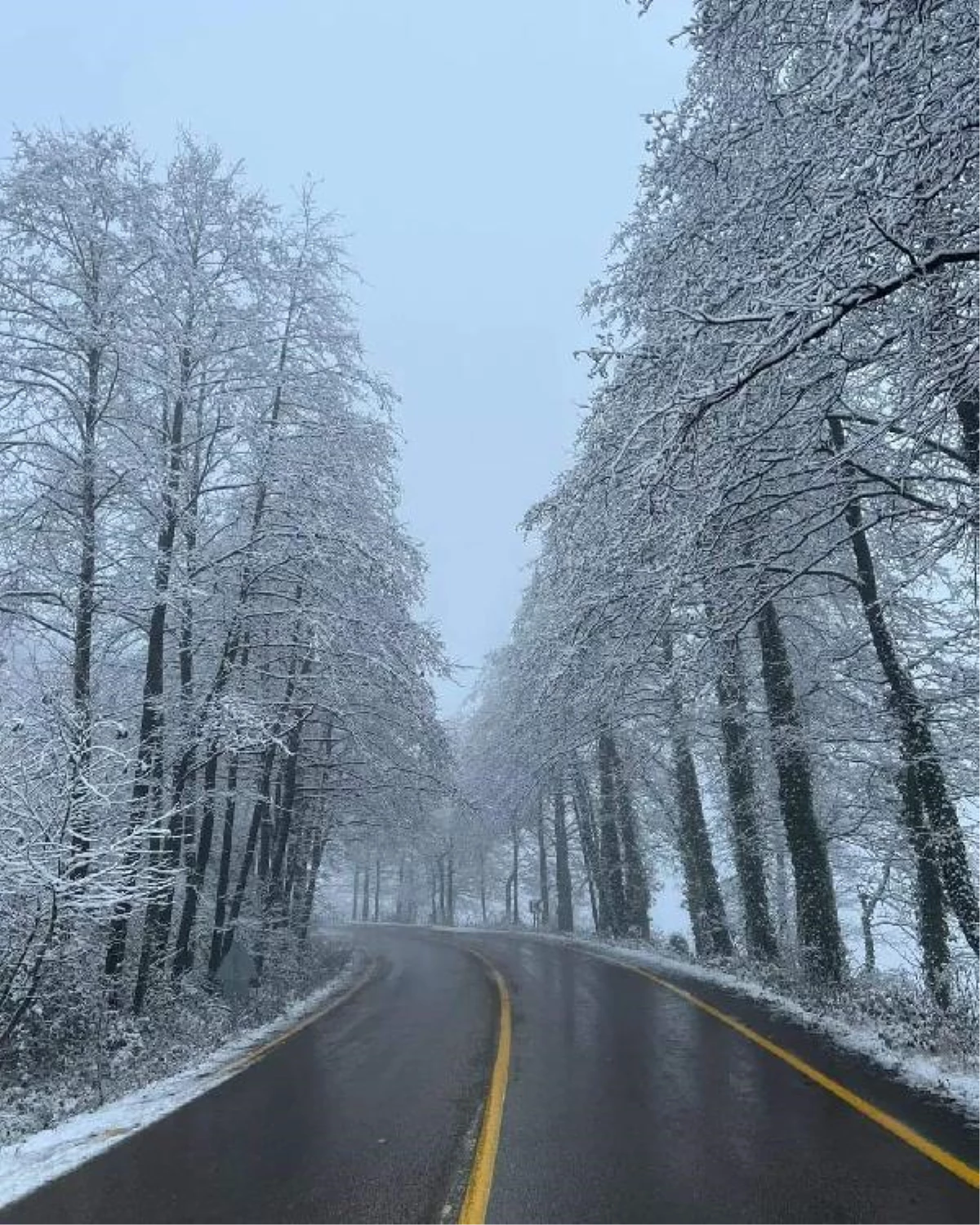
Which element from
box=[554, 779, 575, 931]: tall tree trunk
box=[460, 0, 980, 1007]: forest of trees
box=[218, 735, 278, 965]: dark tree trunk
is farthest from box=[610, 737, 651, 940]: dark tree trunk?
box=[218, 735, 278, 965]: dark tree trunk

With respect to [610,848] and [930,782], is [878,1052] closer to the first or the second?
[930,782]

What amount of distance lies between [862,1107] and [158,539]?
12.1 metres

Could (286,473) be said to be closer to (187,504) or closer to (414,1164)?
(187,504)

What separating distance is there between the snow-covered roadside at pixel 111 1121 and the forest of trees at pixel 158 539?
1562mm

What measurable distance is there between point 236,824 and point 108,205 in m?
19.5

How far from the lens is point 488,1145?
19.5ft

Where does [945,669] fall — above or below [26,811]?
above

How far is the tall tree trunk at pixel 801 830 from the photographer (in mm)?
12883

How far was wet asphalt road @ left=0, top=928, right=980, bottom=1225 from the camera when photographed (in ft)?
15.5

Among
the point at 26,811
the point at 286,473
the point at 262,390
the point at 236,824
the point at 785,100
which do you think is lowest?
the point at 26,811

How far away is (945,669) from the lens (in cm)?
1225

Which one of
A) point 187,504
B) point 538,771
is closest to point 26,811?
point 187,504

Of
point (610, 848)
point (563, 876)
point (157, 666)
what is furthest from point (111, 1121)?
point (563, 876)

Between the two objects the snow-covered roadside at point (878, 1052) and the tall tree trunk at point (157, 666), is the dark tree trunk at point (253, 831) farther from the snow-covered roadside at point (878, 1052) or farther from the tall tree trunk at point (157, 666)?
the snow-covered roadside at point (878, 1052)
